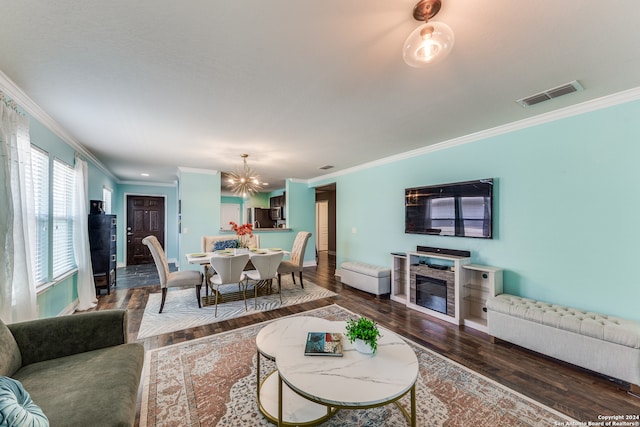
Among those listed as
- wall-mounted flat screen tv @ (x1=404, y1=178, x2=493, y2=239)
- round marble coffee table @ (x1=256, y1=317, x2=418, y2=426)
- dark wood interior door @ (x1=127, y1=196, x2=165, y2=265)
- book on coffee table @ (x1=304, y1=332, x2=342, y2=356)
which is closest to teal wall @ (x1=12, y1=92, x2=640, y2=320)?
wall-mounted flat screen tv @ (x1=404, y1=178, x2=493, y2=239)

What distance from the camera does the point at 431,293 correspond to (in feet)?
11.7

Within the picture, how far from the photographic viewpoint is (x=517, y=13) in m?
1.38

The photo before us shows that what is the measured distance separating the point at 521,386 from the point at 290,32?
3165 mm

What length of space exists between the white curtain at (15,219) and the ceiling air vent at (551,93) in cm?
456

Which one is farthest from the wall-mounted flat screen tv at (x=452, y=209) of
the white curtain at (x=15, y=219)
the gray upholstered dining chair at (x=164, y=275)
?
the white curtain at (x=15, y=219)

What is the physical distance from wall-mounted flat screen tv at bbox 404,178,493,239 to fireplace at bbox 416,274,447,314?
712 mm

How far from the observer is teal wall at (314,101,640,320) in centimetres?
228

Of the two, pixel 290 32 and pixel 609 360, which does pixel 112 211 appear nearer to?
pixel 290 32

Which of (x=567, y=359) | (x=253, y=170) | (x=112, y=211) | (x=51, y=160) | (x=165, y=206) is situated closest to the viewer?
(x=567, y=359)

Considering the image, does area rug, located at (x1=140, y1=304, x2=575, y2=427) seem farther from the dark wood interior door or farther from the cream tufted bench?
the dark wood interior door

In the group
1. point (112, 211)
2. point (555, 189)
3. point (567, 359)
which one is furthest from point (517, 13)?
point (112, 211)

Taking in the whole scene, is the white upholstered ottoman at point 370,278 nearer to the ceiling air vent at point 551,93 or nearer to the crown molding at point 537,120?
the crown molding at point 537,120

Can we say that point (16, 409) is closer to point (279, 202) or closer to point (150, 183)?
point (150, 183)

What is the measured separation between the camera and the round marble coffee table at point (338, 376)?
125 centimetres
